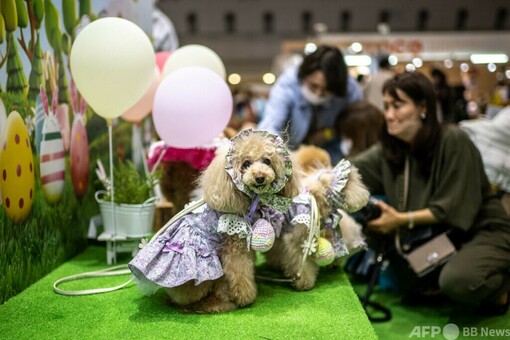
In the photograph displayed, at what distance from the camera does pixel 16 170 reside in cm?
213

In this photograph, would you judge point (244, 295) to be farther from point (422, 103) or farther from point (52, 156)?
A: point (422, 103)

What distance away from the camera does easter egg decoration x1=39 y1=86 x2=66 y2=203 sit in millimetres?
2400

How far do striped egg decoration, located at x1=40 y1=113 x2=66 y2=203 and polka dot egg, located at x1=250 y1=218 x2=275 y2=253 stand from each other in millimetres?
1135

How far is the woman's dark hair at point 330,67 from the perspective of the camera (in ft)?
10.7

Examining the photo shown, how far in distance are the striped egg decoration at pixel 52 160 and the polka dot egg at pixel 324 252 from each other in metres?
1.29

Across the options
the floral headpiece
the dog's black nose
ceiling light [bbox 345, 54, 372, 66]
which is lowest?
the floral headpiece

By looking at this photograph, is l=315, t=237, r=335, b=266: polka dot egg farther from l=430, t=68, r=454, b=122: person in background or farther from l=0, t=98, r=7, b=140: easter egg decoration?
l=430, t=68, r=454, b=122: person in background

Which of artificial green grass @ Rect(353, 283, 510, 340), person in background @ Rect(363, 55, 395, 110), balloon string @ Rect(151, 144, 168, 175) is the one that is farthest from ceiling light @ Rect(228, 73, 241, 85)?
artificial green grass @ Rect(353, 283, 510, 340)

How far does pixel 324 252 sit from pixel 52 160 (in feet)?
4.46

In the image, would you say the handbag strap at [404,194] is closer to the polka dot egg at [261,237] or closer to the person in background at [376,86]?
the polka dot egg at [261,237]

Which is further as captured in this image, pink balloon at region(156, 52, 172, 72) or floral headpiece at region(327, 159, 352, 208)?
pink balloon at region(156, 52, 172, 72)

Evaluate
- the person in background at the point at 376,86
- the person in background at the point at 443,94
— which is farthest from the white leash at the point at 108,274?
the person in background at the point at 443,94

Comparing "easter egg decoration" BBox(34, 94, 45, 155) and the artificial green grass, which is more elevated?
"easter egg decoration" BBox(34, 94, 45, 155)

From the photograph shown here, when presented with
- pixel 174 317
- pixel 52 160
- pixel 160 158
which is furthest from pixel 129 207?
pixel 174 317
